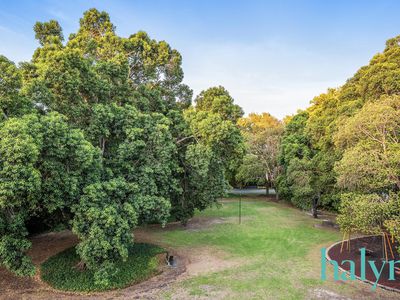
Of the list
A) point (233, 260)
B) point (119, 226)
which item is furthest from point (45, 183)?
point (233, 260)

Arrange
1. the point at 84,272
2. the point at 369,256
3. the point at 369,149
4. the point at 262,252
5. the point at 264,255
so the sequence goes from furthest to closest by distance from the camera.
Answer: the point at 262,252 < the point at 264,255 < the point at 369,256 < the point at 369,149 < the point at 84,272

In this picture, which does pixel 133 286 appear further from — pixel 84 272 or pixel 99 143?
pixel 99 143

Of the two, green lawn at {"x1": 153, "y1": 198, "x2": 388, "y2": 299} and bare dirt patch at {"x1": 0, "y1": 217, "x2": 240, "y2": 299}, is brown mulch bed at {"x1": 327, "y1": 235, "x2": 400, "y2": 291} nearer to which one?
green lawn at {"x1": 153, "y1": 198, "x2": 388, "y2": 299}

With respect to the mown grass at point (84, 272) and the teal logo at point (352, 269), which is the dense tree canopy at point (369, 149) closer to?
the teal logo at point (352, 269)

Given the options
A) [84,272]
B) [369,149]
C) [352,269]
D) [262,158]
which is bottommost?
[84,272]

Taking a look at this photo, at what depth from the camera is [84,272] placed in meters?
11.2

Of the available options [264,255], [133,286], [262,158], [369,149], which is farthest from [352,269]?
[262,158]

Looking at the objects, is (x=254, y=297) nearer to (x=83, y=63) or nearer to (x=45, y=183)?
(x=45, y=183)

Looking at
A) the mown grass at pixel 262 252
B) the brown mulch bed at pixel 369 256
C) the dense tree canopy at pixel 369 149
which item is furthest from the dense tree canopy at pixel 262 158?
the brown mulch bed at pixel 369 256

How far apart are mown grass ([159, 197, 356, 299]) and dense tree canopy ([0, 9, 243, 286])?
250cm

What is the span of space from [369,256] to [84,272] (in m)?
11.7

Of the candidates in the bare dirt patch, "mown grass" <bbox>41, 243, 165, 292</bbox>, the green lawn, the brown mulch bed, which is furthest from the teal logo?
"mown grass" <bbox>41, 243, 165, 292</bbox>

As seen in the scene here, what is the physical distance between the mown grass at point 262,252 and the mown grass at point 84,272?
6.11ft

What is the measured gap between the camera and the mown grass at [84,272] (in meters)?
10.3
